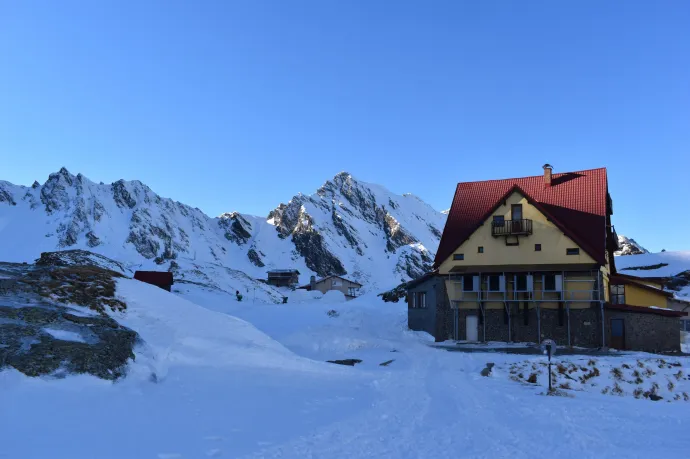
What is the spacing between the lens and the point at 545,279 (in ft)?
113

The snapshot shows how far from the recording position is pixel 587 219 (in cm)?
3659

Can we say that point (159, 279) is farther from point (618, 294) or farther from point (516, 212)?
point (618, 294)

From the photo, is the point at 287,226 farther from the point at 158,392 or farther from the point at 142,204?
the point at 158,392

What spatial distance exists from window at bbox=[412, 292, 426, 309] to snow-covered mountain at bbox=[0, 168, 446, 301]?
88.7 m

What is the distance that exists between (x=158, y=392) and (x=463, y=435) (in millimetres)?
7071

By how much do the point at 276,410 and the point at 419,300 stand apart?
105 ft

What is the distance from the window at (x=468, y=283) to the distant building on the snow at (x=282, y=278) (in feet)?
316

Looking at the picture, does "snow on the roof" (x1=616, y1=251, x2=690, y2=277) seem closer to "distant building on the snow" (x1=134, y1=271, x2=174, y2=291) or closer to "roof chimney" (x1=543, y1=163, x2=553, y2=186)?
"roof chimney" (x1=543, y1=163, x2=553, y2=186)

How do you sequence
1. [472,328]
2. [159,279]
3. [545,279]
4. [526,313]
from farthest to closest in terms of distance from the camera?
[159,279], [472,328], [526,313], [545,279]

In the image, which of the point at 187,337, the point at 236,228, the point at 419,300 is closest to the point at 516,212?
the point at 419,300

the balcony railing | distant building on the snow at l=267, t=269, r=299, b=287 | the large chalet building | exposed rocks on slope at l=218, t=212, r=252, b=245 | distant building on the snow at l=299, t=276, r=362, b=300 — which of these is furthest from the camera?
exposed rocks on slope at l=218, t=212, r=252, b=245

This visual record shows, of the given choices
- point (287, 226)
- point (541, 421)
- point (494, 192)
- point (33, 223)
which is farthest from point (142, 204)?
point (541, 421)

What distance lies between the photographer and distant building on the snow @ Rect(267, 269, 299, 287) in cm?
13050

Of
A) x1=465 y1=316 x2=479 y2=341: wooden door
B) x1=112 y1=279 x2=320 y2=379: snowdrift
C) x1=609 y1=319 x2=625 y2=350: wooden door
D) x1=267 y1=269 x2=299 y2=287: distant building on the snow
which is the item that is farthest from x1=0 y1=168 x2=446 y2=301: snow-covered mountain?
x1=112 y1=279 x2=320 y2=379: snowdrift
